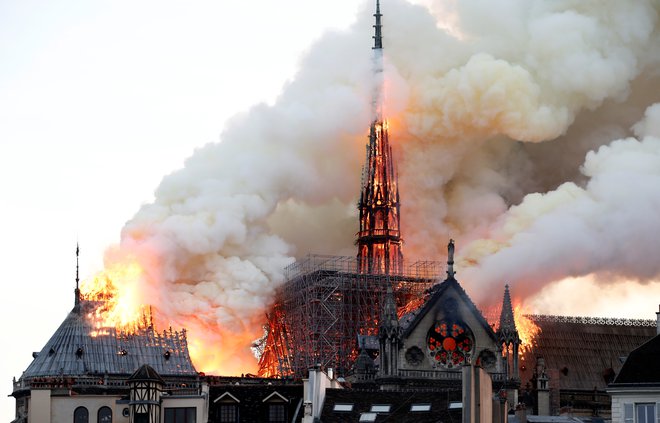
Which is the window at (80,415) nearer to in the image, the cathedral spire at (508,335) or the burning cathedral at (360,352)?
the burning cathedral at (360,352)

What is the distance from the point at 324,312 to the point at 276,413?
52.6 metres

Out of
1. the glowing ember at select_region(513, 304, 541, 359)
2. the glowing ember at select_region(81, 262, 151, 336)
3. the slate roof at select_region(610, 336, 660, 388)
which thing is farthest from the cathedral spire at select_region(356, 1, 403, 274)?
the slate roof at select_region(610, 336, 660, 388)

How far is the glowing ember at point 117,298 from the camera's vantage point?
150 metres

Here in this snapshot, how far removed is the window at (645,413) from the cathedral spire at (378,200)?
93.9m

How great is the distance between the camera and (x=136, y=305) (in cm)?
15312

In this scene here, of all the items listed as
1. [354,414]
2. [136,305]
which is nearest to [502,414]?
[354,414]

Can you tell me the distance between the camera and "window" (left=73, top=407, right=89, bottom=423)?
11812 centimetres

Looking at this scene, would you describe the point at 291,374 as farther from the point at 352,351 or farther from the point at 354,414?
the point at 354,414

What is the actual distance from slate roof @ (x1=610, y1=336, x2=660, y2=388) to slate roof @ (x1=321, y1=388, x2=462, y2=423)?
14989 millimetres

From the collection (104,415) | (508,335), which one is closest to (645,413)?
(104,415)

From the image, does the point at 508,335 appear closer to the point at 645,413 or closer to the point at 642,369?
the point at 642,369

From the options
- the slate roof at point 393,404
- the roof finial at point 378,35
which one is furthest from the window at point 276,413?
the roof finial at point 378,35

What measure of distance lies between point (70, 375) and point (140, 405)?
92.8 feet

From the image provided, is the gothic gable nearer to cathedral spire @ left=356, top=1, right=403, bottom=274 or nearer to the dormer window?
the dormer window
